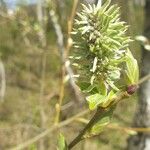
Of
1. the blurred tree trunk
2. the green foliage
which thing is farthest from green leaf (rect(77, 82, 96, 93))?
the blurred tree trunk

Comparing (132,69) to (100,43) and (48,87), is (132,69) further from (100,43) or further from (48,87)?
(48,87)

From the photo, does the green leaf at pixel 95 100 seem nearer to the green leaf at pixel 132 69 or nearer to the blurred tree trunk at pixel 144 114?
the green leaf at pixel 132 69

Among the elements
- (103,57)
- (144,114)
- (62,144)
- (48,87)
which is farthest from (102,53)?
(48,87)

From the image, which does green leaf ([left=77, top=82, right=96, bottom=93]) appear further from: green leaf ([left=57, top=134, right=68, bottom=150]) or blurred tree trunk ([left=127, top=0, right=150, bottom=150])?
blurred tree trunk ([left=127, top=0, right=150, bottom=150])

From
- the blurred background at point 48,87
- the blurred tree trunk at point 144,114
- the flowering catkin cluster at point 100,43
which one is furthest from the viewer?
the blurred tree trunk at point 144,114

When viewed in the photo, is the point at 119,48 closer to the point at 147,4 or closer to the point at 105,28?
the point at 105,28

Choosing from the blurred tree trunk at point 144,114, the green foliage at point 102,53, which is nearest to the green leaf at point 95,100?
the green foliage at point 102,53
